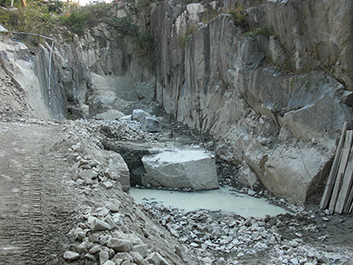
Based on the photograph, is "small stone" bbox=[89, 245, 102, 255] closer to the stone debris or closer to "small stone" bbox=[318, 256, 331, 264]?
the stone debris

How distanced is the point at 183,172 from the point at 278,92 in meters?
2.85

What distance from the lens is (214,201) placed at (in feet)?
19.6

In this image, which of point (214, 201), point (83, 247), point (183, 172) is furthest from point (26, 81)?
point (83, 247)

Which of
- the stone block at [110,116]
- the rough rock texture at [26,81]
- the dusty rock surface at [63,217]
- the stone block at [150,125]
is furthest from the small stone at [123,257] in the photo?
the stone block at [110,116]

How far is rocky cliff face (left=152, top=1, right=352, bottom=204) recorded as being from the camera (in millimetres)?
5094

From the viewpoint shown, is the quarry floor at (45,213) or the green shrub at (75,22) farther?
the green shrub at (75,22)

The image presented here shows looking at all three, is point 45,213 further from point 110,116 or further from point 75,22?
point 75,22

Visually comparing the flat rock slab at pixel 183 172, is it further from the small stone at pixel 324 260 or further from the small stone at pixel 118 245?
the small stone at pixel 118 245

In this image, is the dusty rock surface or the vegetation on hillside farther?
the vegetation on hillside

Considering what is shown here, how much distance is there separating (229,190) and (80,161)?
4003 mm

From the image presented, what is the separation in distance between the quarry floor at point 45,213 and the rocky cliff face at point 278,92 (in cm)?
90

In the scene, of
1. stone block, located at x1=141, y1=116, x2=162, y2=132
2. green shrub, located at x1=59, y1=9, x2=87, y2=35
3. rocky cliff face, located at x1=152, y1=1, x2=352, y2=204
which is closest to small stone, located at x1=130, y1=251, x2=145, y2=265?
rocky cliff face, located at x1=152, y1=1, x2=352, y2=204

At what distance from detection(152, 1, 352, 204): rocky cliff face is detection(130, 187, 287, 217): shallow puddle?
496 mm

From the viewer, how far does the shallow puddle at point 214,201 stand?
5430 mm
